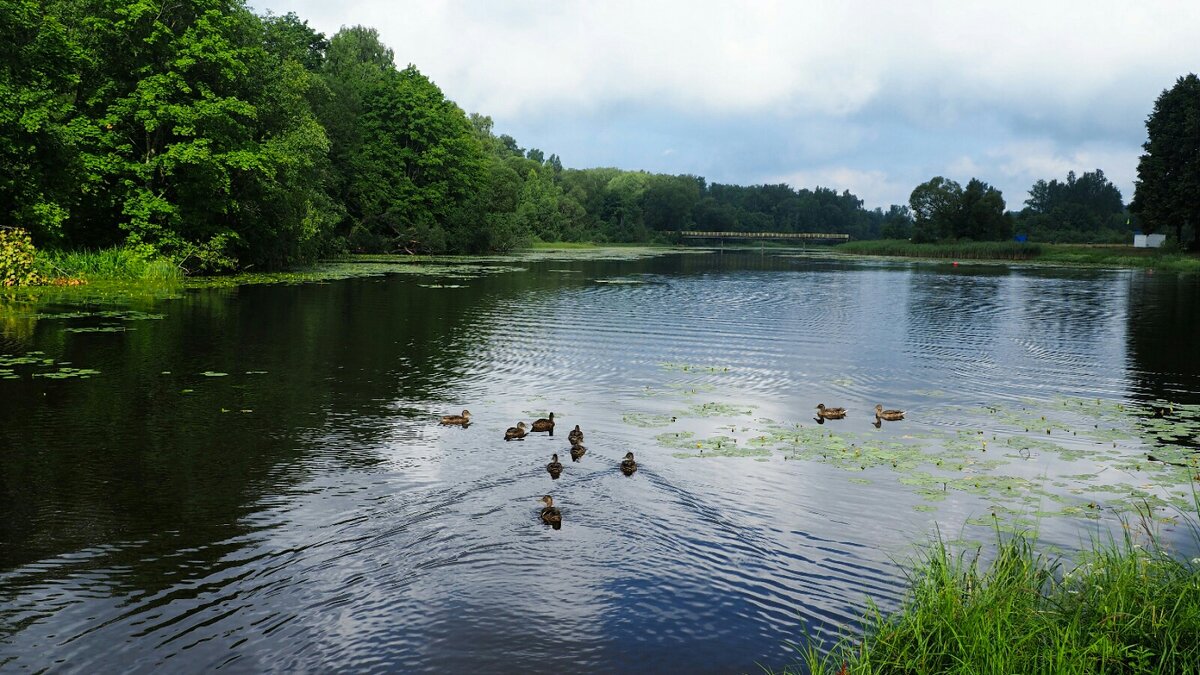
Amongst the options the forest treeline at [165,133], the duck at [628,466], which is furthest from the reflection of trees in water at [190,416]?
the forest treeline at [165,133]

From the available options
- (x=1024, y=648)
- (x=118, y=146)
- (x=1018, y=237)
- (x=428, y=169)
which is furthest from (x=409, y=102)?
(x=1018, y=237)

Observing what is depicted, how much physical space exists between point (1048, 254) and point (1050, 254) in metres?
0.28

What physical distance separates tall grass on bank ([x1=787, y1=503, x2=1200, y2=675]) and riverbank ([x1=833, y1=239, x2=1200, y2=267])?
286 ft

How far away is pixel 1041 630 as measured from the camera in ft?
21.4

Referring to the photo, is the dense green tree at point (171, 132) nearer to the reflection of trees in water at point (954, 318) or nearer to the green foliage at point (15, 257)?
the green foliage at point (15, 257)

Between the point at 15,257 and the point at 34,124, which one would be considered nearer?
the point at 34,124

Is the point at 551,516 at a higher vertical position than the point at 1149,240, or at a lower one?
lower

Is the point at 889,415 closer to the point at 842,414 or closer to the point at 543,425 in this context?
the point at 842,414

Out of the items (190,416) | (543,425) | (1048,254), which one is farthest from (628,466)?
(1048,254)

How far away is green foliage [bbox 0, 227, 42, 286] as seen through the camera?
3275 cm

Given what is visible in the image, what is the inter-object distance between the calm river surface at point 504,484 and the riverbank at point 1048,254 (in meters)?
71.8

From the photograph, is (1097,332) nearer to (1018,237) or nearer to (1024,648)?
(1024,648)

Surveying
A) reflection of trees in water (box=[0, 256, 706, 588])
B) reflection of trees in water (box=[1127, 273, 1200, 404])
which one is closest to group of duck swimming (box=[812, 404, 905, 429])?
reflection of trees in water (box=[1127, 273, 1200, 404])

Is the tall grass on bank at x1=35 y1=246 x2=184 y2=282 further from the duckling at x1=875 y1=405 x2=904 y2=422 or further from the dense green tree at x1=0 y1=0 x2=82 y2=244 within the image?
the duckling at x1=875 y1=405 x2=904 y2=422
